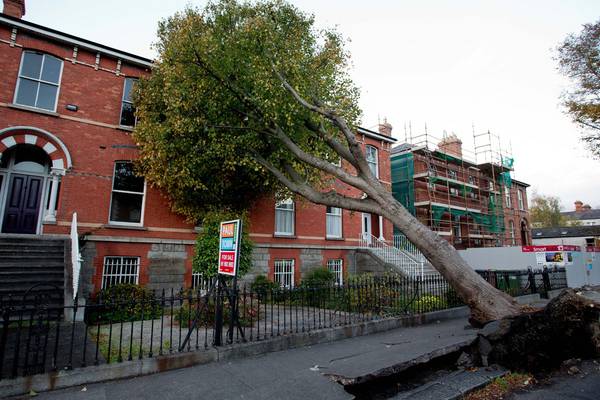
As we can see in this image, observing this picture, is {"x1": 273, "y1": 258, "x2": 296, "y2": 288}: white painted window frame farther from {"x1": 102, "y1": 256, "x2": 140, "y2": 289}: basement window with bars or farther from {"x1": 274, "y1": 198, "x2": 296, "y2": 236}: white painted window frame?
{"x1": 102, "y1": 256, "x2": 140, "y2": 289}: basement window with bars

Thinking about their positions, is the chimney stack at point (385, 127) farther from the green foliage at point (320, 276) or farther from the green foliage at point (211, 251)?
the green foliage at point (211, 251)

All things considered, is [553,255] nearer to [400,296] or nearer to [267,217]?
[400,296]

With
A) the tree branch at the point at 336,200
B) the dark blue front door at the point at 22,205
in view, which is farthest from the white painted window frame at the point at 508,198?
the dark blue front door at the point at 22,205

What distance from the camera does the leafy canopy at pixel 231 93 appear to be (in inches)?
413

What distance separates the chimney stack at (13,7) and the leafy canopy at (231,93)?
580cm

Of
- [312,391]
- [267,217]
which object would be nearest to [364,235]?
[267,217]

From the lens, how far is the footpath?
187 inches

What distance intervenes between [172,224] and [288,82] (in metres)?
7.41

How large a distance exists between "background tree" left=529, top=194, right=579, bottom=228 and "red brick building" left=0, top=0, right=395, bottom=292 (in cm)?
6371

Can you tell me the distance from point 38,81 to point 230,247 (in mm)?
10837

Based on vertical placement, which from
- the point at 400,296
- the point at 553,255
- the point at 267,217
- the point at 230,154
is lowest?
the point at 400,296

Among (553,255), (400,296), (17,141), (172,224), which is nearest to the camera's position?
(400,296)

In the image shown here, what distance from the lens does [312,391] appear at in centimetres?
490

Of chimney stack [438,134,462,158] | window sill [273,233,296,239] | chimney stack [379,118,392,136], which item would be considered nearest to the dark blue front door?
window sill [273,233,296,239]
